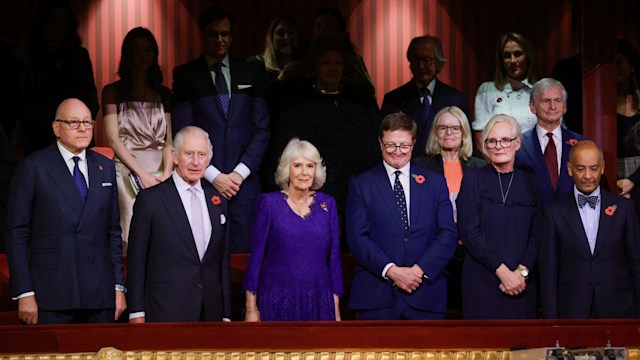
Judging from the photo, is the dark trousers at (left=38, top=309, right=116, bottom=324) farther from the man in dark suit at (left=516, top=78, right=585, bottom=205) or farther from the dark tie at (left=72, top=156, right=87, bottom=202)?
the man in dark suit at (left=516, top=78, right=585, bottom=205)

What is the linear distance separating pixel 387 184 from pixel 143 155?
1.33 meters

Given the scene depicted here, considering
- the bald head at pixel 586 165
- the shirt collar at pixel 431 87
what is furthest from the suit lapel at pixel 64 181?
the bald head at pixel 586 165

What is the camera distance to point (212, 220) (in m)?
4.42

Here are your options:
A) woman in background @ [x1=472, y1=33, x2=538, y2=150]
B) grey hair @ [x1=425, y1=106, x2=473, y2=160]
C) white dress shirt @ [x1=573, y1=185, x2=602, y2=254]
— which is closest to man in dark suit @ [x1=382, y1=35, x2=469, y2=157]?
woman in background @ [x1=472, y1=33, x2=538, y2=150]

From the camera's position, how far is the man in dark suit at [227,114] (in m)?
5.26

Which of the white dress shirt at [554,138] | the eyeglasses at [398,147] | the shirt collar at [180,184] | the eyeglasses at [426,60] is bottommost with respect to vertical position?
the shirt collar at [180,184]

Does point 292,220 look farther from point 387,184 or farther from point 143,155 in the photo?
point 143,155

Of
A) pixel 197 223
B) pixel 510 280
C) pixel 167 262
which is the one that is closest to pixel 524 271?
pixel 510 280

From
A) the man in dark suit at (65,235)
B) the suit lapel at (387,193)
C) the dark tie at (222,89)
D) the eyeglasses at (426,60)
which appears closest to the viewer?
the man in dark suit at (65,235)

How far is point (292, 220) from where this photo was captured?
4.51 meters

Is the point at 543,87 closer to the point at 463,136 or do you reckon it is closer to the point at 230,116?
the point at 463,136

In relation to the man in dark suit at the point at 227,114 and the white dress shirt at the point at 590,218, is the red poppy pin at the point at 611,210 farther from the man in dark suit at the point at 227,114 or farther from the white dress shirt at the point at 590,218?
the man in dark suit at the point at 227,114

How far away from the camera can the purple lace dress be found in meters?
4.48

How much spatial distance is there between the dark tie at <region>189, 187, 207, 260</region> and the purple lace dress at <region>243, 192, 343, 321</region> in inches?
8.7
